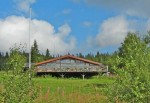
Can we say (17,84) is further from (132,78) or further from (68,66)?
(68,66)

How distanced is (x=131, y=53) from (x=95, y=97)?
6210mm

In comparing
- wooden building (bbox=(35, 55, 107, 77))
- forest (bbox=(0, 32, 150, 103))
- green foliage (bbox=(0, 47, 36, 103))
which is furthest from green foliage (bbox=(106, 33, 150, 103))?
wooden building (bbox=(35, 55, 107, 77))

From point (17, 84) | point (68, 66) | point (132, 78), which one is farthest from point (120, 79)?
point (68, 66)

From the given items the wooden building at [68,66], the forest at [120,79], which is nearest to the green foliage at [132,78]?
the forest at [120,79]

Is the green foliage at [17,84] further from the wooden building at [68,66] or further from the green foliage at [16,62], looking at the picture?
the wooden building at [68,66]

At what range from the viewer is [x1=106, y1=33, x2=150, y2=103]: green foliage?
1216cm

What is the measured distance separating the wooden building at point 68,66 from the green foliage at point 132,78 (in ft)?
175

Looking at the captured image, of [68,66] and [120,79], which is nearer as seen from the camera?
[120,79]

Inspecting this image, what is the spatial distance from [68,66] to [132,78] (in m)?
55.9

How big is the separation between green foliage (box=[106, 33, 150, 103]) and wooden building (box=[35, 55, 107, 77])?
53285 mm

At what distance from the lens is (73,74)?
6875cm

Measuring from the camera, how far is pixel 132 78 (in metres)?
12.4

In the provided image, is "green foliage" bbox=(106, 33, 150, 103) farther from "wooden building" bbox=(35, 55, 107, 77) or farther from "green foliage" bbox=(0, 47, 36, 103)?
"wooden building" bbox=(35, 55, 107, 77)

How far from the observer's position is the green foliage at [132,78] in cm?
1216
